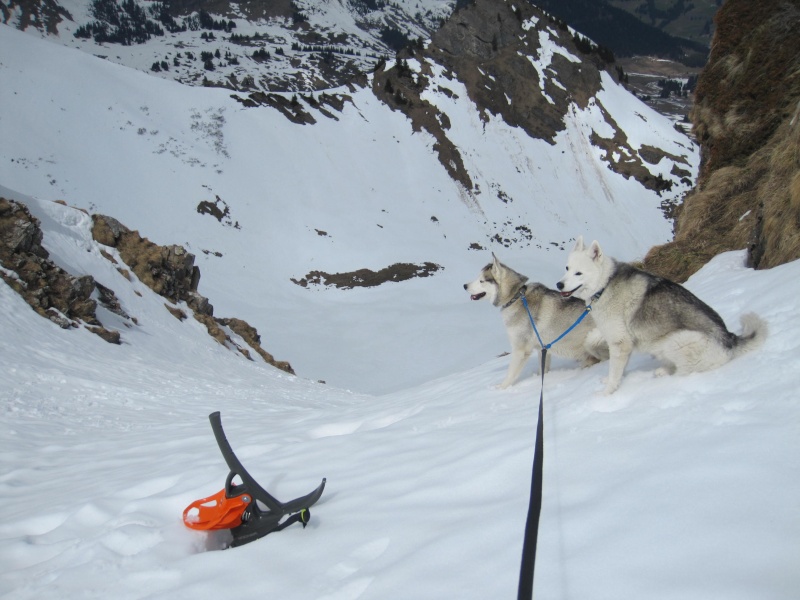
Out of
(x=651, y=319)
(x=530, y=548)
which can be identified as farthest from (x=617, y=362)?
(x=530, y=548)

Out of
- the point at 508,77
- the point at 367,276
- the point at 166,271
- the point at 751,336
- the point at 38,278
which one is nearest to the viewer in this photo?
the point at 751,336

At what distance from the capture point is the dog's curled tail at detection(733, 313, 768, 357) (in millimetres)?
4098

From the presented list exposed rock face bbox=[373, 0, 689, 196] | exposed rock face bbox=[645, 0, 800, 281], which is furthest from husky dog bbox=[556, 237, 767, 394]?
exposed rock face bbox=[373, 0, 689, 196]

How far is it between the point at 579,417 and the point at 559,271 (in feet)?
126

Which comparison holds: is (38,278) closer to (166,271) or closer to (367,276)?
(166,271)

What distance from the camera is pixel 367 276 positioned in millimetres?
36250

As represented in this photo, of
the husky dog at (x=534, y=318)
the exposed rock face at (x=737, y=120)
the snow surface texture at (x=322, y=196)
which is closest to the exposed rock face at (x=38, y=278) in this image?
the snow surface texture at (x=322, y=196)

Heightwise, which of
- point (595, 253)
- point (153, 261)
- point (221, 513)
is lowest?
point (221, 513)

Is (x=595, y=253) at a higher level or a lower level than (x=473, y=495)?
higher

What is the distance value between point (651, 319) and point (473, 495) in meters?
2.61

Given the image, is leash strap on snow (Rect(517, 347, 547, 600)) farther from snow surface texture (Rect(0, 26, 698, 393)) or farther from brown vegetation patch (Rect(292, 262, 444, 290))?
brown vegetation patch (Rect(292, 262, 444, 290))

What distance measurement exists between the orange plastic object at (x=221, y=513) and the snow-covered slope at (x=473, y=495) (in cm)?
21

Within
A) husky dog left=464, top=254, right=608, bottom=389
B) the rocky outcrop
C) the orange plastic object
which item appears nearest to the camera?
the orange plastic object

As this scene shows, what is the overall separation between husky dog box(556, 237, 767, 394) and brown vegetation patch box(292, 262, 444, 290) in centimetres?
3001
